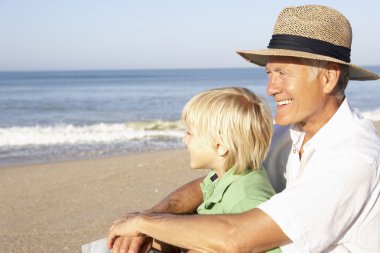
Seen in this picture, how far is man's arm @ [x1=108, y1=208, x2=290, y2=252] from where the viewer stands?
2305mm

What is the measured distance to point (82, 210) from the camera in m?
Result: 6.79

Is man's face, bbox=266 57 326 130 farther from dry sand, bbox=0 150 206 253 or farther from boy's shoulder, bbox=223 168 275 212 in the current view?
dry sand, bbox=0 150 206 253

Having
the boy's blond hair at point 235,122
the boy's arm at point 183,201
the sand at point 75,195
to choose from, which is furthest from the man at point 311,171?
the sand at point 75,195

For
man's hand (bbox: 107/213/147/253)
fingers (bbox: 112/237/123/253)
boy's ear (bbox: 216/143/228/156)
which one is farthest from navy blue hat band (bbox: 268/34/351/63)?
fingers (bbox: 112/237/123/253)

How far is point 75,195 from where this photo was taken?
7.61 meters

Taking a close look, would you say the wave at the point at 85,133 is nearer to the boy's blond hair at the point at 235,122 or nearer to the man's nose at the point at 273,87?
the boy's blond hair at the point at 235,122

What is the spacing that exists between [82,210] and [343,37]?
186 inches

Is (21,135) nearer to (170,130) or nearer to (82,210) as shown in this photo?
(170,130)

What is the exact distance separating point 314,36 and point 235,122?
543 mm

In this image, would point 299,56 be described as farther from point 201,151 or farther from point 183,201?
point 183,201

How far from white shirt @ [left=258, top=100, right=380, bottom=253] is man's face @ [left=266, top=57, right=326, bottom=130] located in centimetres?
30

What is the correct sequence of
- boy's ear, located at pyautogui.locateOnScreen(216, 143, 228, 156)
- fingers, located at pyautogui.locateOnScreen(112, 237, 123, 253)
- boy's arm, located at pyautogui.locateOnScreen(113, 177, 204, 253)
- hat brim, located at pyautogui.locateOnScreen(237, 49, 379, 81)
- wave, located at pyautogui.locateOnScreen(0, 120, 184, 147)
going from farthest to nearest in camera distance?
wave, located at pyautogui.locateOnScreen(0, 120, 184, 147)
boy's arm, located at pyautogui.locateOnScreen(113, 177, 204, 253)
boy's ear, located at pyautogui.locateOnScreen(216, 143, 228, 156)
fingers, located at pyautogui.locateOnScreen(112, 237, 123, 253)
hat brim, located at pyautogui.locateOnScreen(237, 49, 379, 81)

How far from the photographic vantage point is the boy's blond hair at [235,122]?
9.17ft

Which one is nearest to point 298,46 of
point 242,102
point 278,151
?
point 242,102
